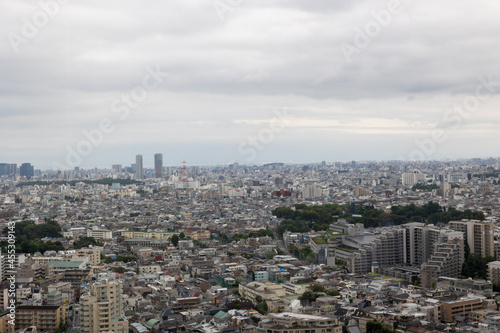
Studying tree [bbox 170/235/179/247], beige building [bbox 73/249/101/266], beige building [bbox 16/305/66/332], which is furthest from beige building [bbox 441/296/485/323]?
tree [bbox 170/235/179/247]

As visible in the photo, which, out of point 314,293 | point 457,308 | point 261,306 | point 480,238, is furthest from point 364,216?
point 261,306

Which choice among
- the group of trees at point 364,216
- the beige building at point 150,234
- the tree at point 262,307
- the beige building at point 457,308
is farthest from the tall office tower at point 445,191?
the tree at point 262,307

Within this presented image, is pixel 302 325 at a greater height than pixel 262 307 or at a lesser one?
greater

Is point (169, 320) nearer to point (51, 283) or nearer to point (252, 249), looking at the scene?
point (51, 283)

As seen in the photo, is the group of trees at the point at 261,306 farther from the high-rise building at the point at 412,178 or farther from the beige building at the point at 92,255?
the high-rise building at the point at 412,178

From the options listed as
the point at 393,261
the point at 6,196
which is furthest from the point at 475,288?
the point at 6,196

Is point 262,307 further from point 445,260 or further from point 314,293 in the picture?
point 445,260
